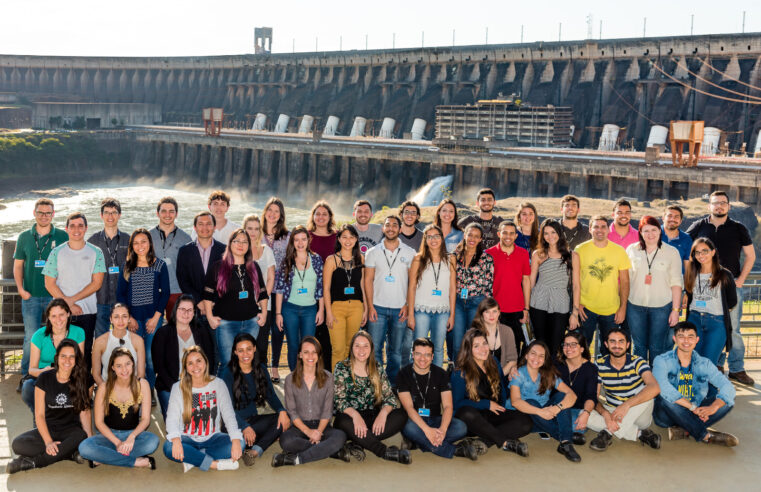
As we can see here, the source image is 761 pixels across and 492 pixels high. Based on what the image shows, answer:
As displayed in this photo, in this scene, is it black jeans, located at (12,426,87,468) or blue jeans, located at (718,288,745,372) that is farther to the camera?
blue jeans, located at (718,288,745,372)

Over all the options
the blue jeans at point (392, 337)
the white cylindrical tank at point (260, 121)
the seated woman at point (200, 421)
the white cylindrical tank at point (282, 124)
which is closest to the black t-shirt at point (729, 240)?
the blue jeans at point (392, 337)

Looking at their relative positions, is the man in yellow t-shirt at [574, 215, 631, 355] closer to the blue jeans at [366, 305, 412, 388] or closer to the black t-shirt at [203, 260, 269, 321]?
the blue jeans at [366, 305, 412, 388]

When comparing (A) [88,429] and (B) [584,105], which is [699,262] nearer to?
(A) [88,429]

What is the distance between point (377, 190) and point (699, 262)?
33.9 m

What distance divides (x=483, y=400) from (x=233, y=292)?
2.58 meters

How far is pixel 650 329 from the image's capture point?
8.20 metres

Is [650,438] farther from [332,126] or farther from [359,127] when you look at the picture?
[332,126]

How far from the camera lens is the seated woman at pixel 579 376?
289 inches

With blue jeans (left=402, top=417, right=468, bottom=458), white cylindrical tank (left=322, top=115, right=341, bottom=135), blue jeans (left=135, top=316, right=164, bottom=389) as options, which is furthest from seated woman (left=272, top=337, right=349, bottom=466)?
white cylindrical tank (left=322, top=115, right=341, bottom=135)

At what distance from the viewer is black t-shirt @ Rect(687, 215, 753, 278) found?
8656 millimetres

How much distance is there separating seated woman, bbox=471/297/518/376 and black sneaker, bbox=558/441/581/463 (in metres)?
0.89

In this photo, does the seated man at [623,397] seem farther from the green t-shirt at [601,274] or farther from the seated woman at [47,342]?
the seated woman at [47,342]

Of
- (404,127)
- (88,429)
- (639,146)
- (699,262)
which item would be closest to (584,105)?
(639,146)

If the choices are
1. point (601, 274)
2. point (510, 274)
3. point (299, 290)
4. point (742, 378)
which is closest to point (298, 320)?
point (299, 290)
